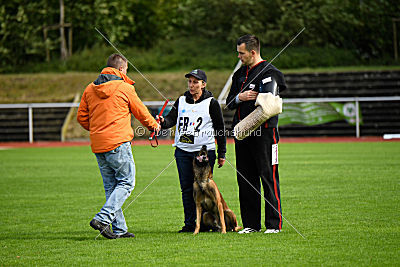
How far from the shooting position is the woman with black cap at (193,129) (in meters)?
7.42

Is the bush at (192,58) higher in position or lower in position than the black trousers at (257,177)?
higher

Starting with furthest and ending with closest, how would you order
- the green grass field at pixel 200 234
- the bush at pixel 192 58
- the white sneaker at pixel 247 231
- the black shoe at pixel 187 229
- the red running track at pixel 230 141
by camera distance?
the bush at pixel 192 58, the red running track at pixel 230 141, the black shoe at pixel 187 229, the white sneaker at pixel 247 231, the green grass field at pixel 200 234

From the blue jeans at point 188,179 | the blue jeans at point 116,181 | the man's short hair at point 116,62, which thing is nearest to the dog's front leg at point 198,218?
the blue jeans at point 188,179

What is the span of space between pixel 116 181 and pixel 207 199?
1079mm

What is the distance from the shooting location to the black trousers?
710cm

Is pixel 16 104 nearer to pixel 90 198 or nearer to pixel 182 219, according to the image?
pixel 90 198

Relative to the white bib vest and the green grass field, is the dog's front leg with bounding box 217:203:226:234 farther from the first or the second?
the white bib vest

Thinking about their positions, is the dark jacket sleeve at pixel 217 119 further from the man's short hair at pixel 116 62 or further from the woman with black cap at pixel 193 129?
the man's short hair at pixel 116 62

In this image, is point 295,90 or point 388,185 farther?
point 295,90

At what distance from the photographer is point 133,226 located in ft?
26.6

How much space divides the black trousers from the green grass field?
0.26 m

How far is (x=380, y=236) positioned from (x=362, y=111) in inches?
799

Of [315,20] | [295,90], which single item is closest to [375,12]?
[315,20]

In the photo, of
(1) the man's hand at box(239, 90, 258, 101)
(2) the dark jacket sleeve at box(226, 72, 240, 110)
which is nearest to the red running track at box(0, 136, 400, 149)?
(2) the dark jacket sleeve at box(226, 72, 240, 110)
